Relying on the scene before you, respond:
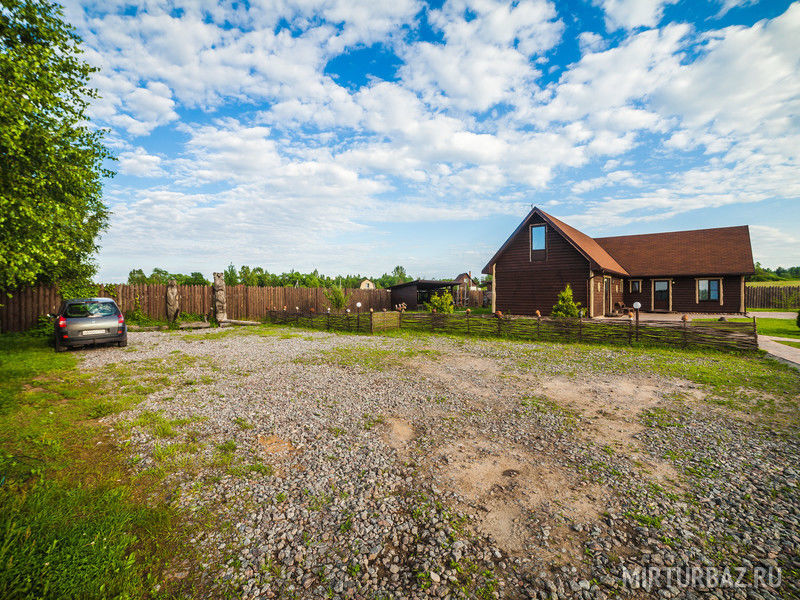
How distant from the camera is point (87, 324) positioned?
11.2m

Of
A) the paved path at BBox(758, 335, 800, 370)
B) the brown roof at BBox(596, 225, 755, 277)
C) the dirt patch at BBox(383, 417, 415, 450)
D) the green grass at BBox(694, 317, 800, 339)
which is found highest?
the brown roof at BBox(596, 225, 755, 277)

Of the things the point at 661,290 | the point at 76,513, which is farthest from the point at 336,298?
the point at 661,290

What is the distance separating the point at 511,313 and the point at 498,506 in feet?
67.1

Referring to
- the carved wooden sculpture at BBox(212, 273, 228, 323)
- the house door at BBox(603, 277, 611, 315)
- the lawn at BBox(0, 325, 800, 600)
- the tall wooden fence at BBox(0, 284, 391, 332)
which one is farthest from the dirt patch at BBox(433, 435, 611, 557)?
the house door at BBox(603, 277, 611, 315)

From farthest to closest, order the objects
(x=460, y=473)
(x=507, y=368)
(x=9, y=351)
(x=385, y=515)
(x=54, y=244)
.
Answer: (x=9, y=351)
(x=507, y=368)
(x=54, y=244)
(x=460, y=473)
(x=385, y=515)

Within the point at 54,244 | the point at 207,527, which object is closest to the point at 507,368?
the point at 207,527

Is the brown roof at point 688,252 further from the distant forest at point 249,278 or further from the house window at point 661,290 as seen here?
the distant forest at point 249,278

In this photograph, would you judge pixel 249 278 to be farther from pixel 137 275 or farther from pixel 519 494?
pixel 519 494

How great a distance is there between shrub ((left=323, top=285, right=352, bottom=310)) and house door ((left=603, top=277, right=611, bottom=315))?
740 inches

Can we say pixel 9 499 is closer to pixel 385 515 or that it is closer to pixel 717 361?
pixel 385 515

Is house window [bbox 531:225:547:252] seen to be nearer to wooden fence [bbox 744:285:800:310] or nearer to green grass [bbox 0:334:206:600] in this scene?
green grass [bbox 0:334:206:600]

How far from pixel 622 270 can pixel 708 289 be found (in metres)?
5.56

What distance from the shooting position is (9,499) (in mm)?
3135
